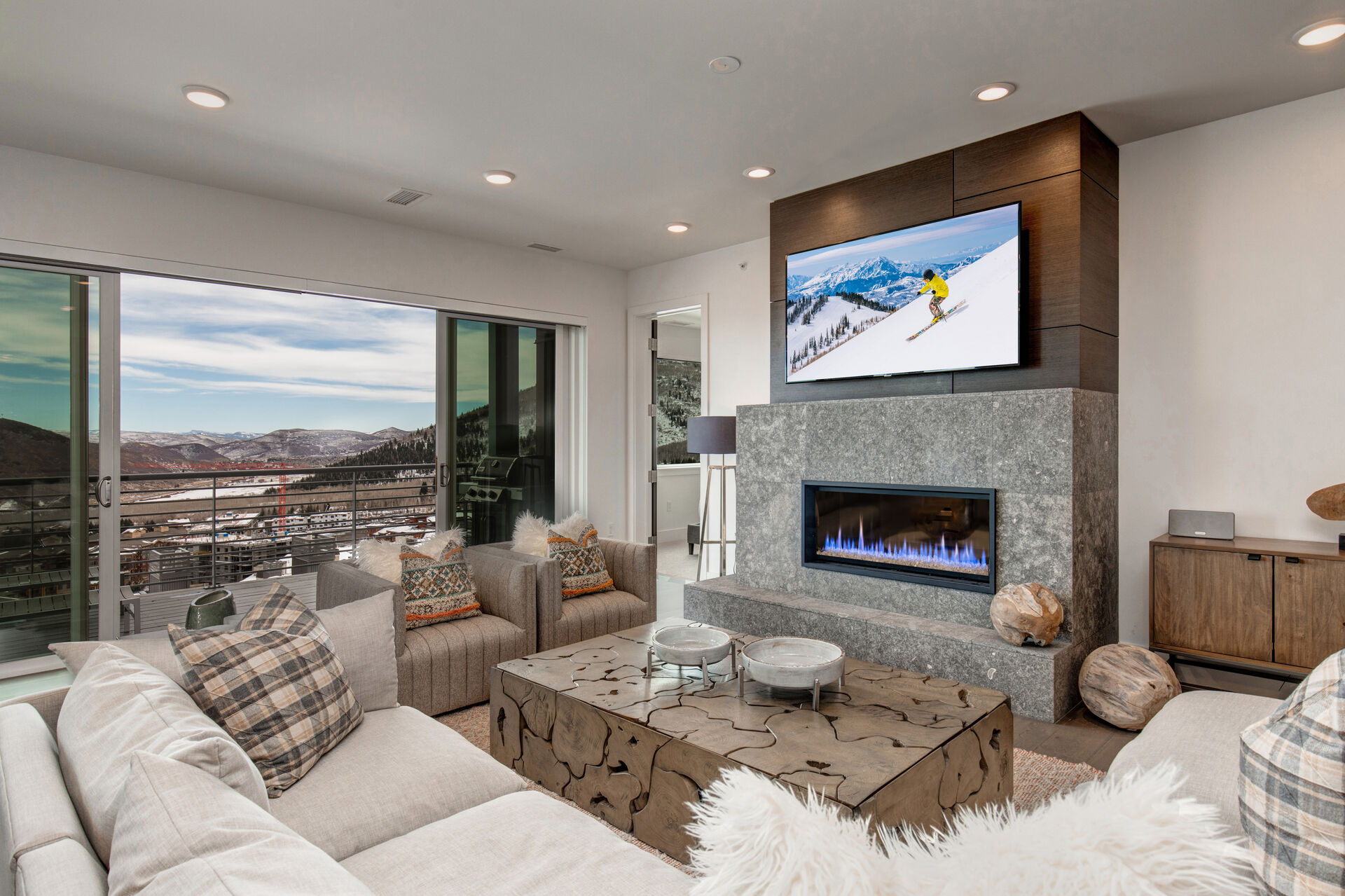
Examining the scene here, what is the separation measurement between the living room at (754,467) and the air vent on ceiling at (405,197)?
0.03m

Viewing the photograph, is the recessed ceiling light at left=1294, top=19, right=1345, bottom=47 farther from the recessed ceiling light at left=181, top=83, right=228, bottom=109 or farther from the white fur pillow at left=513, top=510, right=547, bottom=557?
the recessed ceiling light at left=181, top=83, right=228, bottom=109

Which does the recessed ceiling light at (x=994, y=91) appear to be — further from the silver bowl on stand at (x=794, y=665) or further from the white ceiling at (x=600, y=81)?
the silver bowl on stand at (x=794, y=665)

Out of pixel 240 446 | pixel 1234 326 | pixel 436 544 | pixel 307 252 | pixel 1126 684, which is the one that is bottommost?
pixel 1126 684

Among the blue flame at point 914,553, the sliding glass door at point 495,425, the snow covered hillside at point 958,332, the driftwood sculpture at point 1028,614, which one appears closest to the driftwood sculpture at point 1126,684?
the driftwood sculpture at point 1028,614

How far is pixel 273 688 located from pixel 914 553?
2968 mm

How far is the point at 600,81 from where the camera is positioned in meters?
2.88

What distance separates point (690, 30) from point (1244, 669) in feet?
11.7

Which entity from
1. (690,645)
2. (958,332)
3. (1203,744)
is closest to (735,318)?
(958,332)

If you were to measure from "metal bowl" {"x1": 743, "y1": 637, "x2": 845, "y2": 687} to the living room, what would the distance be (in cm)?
1

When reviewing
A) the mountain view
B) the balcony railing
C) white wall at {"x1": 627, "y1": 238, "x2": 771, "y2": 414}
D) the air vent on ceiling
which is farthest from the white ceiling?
the mountain view

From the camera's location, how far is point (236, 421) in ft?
20.2

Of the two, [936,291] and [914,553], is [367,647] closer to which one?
[914,553]

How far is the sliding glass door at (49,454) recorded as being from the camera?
3.53 m

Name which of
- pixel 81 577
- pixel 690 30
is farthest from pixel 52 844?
pixel 81 577
